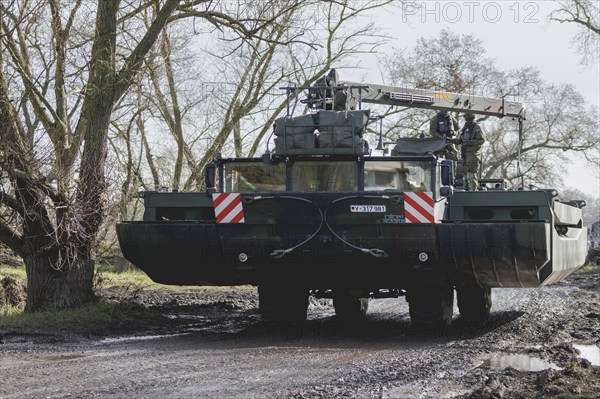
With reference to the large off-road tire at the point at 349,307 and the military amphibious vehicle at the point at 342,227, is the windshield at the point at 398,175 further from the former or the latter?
the large off-road tire at the point at 349,307

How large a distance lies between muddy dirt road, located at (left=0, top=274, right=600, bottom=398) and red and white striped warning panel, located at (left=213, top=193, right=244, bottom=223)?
1400 mm

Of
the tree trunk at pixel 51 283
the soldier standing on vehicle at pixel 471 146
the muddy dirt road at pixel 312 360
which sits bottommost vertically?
the muddy dirt road at pixel 312 360

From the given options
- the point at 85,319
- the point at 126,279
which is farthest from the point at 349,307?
the point at 126,279

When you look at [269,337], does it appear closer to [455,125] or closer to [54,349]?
[54,349]

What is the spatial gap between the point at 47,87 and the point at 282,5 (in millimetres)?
3842

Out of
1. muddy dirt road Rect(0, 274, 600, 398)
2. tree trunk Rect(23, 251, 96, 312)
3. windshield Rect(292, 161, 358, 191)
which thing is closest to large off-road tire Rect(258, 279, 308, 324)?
muddy dirt road Rect(0, 274, 600, 398)

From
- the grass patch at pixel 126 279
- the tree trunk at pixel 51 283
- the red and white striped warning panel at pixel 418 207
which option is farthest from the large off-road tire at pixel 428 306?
the grass patch at pixel 126 279

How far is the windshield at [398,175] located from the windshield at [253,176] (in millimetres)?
1083

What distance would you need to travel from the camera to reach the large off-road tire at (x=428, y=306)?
38.8 feet

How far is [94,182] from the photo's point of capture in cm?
1317

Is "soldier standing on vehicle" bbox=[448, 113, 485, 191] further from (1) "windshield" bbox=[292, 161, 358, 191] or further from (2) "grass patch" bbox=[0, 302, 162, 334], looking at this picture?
(2) "grass patch" bbox=[0, 302, 162, 334]

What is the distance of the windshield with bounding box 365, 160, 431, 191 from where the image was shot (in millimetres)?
11555

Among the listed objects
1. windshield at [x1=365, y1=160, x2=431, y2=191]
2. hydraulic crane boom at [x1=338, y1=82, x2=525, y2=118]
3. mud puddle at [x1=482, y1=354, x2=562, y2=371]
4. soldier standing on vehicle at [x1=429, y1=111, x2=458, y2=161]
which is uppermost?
hydraulic crane boom at [x1=338, y1=82, x2=525, y2=118]

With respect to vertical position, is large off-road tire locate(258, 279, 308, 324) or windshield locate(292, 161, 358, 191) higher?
windshield locate(292, 161, 358, 191)
